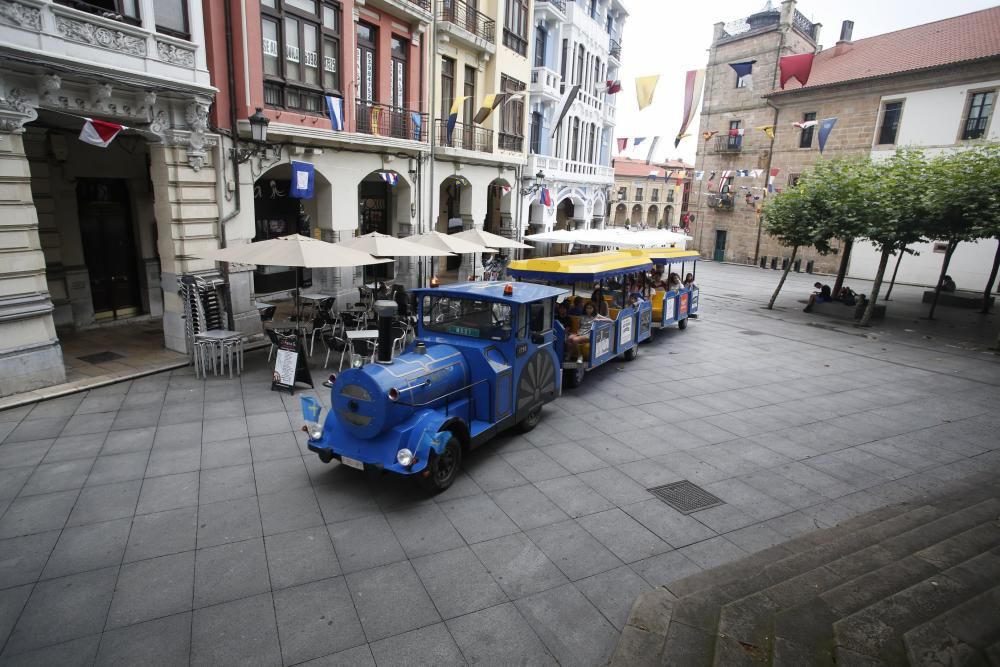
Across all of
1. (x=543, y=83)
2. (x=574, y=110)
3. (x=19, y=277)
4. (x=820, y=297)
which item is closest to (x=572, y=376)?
(x=19, y=277)

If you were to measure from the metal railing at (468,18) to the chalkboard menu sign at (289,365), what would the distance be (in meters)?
12.8

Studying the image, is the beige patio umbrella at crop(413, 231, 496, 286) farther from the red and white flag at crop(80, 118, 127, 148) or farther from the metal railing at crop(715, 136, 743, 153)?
the metal railing at crop(715, 136, 743, 153)

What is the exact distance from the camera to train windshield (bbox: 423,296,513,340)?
7535 millimetres

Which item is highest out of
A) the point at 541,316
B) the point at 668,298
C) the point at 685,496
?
the point at 541,316

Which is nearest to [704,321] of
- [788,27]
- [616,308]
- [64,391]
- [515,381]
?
[616,308]

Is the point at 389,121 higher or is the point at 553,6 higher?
the point at 553,6

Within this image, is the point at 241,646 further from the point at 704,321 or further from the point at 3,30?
the point at 704,321

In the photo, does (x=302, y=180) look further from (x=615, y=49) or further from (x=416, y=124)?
(x=615, y=49)

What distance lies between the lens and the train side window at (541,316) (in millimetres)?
7903

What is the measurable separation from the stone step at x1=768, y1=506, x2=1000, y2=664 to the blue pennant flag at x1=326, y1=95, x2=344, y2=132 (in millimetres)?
13213

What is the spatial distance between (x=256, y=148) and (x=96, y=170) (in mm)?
3817

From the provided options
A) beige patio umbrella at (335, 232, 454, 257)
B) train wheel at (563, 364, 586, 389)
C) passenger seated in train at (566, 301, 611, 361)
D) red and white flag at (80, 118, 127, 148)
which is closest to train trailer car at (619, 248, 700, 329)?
passenger seated in train at (566, 301, 611, 361)

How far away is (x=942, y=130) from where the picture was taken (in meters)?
28.2

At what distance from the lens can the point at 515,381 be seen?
303 inches
